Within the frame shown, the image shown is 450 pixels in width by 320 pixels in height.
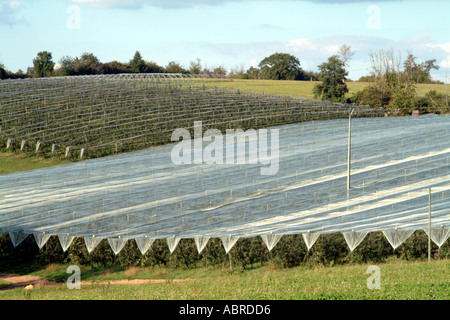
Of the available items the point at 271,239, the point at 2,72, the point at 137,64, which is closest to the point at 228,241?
the point at 271,239

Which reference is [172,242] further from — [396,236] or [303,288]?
[396,236]

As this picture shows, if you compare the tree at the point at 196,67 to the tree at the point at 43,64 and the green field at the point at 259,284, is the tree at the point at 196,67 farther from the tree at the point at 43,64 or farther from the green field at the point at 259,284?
the green field at the point at 259,284

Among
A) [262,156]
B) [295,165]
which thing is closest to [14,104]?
[262,156]

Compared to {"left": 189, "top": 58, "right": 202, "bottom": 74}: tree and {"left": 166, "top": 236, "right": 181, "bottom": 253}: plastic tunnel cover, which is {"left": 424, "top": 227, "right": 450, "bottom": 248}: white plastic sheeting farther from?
{"left": 189, "top": 58, "right": 202, "bottom": 74}: tree

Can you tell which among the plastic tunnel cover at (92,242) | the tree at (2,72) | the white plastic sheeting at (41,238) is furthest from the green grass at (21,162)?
the tree at (2,72)

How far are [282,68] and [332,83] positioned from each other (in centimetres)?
3839

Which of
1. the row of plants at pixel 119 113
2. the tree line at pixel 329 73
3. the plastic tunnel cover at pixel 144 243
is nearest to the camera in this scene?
the plastic tunnel cover at pixel 144 243

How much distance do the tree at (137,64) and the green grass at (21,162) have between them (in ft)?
194

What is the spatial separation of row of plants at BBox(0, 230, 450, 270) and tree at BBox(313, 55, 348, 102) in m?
56.8

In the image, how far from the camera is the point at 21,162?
41.8 metres

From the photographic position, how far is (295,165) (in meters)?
33.2

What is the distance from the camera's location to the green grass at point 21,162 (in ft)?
133

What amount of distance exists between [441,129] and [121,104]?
29279mm

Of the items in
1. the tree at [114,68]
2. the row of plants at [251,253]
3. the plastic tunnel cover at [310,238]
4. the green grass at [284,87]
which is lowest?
the row of plants at [251,253]
